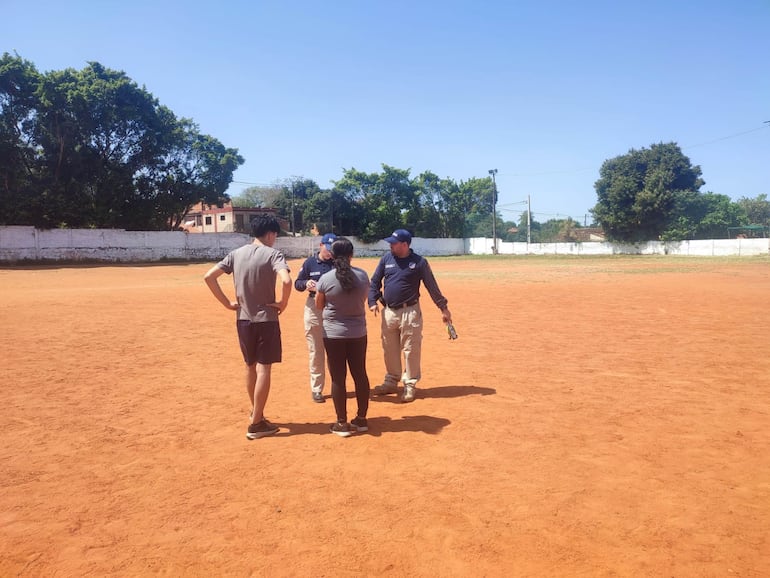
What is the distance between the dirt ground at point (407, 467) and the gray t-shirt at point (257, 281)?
117cm

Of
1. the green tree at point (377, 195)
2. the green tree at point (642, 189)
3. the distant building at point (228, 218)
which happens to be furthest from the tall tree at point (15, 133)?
the green tree at point (642, 189)

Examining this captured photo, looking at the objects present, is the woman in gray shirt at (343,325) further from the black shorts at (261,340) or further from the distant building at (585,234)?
the distant building at (585,234)

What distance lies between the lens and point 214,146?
4753 cm

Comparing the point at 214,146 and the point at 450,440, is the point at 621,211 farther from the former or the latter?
the point at 450,440

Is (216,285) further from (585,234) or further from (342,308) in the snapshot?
(585,234)

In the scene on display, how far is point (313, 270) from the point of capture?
594 cm

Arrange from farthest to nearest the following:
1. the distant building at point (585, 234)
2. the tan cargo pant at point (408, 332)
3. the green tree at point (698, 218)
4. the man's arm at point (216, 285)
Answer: the distant building at point (585, 234) < the green tree at point (698, 218) < the tan cargo pant at point (408, 332) < the man's arm at point (216, 285)

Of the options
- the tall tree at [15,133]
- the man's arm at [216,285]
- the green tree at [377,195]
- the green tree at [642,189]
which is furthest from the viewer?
the green tree at [377,195]

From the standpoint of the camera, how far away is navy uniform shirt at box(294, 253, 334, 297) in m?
5.83

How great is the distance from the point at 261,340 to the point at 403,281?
1890 mm

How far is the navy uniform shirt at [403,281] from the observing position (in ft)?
19.2

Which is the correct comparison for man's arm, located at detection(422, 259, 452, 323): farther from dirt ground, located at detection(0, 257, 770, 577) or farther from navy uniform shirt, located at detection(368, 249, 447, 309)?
dirt ground, located at detection(0, 257, 770, 577)

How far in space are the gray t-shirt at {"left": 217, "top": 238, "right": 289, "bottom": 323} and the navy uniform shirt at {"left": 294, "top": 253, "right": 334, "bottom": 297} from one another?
1.17 m

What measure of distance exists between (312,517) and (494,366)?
4518mm
